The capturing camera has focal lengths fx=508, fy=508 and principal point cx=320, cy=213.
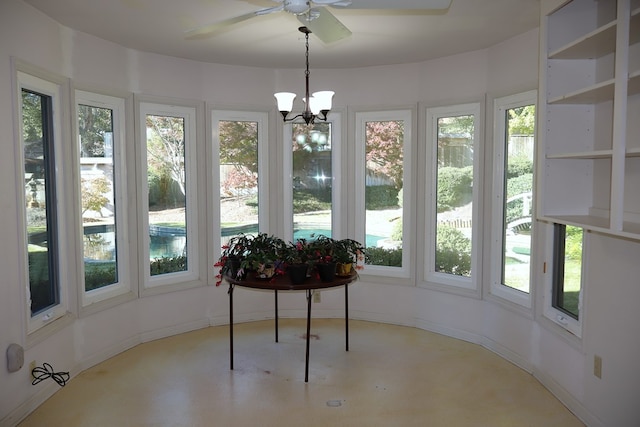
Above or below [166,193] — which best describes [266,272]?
below

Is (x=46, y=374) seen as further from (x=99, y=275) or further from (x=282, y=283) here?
(x=282, y=283)

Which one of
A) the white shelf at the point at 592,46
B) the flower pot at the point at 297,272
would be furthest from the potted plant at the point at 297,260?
the white shelf at the point at 592,46

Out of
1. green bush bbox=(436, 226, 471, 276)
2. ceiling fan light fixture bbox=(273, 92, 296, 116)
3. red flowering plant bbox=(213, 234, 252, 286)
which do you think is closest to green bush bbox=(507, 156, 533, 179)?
green bush bbox=(436, 226, 471, 276)

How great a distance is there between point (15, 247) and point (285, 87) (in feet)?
9.87

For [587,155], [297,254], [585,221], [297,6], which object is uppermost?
[297,6]

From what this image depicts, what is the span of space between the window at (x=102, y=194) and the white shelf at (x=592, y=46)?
3387 mm

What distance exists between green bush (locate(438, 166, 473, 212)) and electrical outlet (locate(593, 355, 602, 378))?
1924mm

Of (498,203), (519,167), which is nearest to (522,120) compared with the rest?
(519,167)

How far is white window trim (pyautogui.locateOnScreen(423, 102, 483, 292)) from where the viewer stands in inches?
178

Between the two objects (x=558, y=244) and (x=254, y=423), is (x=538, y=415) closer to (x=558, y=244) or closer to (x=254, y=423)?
(x=558, y=244)

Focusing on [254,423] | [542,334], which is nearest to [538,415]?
[542,334]

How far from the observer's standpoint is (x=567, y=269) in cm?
354

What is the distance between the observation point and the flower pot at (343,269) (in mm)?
3906

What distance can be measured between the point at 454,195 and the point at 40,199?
11.3 feet
